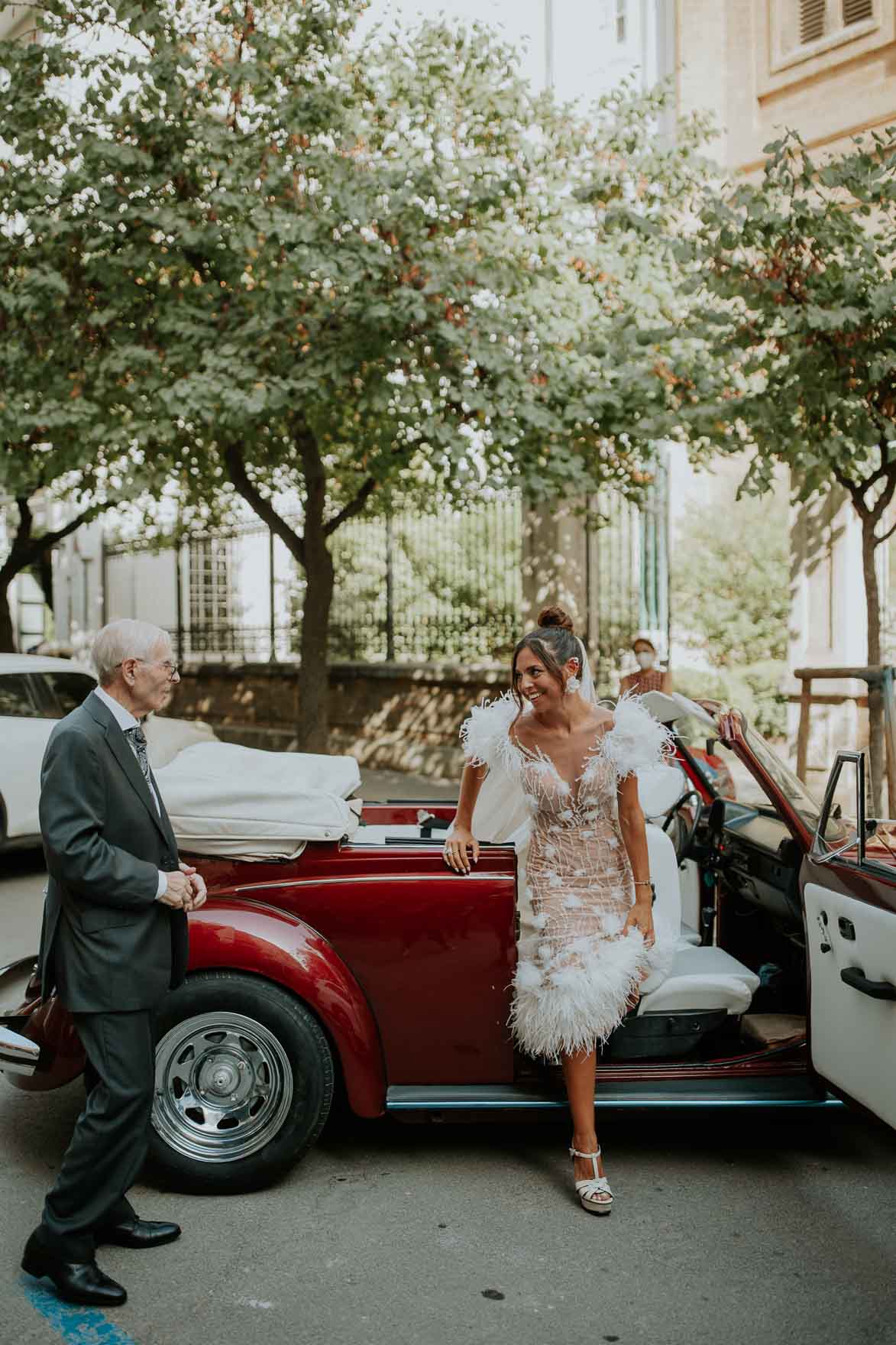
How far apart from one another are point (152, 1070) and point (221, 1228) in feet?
2.10

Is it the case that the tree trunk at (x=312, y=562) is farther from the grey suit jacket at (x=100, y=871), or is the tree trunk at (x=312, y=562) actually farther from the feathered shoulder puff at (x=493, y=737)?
the grey suit jacket at (x=100, y=871)

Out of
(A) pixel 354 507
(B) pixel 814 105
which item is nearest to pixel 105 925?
(A) pixel 354 507

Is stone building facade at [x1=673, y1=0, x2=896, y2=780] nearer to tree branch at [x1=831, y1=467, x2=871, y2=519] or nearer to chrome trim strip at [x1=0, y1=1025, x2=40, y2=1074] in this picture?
tree branch at [x1=831, y1=467, x2=871, y2=519]

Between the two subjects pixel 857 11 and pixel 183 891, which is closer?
pixel 183 891

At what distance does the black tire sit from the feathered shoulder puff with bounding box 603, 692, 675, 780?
1.23m

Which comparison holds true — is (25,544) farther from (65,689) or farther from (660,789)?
(660,789)

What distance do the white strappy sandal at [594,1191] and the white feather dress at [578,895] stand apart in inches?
13.1

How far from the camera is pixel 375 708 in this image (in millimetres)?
15578

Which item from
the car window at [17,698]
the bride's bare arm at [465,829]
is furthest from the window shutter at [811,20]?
the bride's bare arm at [465,829]

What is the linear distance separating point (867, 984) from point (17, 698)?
7.40 m

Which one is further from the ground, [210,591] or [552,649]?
[210,591]

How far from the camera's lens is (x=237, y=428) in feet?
33.9

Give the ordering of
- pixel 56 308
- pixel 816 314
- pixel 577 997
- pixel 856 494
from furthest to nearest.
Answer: pixel 56 308 < pixel 856 494 < pixel 816 314 < pixel 577 997

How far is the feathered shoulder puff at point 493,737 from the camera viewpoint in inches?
157
